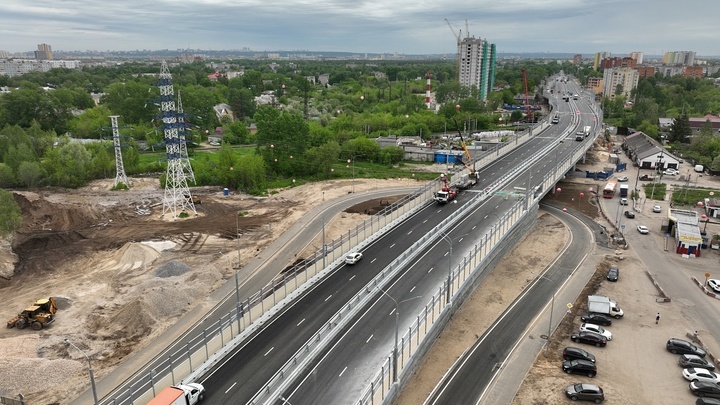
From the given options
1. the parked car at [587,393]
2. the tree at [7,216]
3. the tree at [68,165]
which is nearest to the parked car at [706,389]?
the parked car at [587,393]

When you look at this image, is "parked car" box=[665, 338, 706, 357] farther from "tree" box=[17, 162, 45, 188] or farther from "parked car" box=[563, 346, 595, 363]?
"tree" box=[17, 162, 45, 188]

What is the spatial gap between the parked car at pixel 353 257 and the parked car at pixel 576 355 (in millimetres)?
20359

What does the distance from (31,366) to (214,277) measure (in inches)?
718

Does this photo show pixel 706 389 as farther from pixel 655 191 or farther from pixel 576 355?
pixel 655 191

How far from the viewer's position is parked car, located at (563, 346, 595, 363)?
35.8m

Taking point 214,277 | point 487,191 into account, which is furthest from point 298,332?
point 487,191

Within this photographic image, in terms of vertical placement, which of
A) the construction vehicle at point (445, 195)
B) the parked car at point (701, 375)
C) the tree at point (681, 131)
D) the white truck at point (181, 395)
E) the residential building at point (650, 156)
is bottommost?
the parked car at point (701, 375)

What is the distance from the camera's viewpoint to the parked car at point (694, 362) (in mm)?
35094

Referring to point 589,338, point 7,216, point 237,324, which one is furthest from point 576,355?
point 7,216

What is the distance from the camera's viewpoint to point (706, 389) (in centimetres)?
3209

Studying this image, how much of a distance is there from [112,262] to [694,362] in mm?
58801

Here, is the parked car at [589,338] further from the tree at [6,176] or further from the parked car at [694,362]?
the tree at [6,176]

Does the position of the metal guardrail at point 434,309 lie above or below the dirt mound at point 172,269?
above

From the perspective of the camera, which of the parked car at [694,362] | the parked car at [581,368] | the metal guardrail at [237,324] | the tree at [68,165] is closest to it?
the metal guardrail at [237,324]
